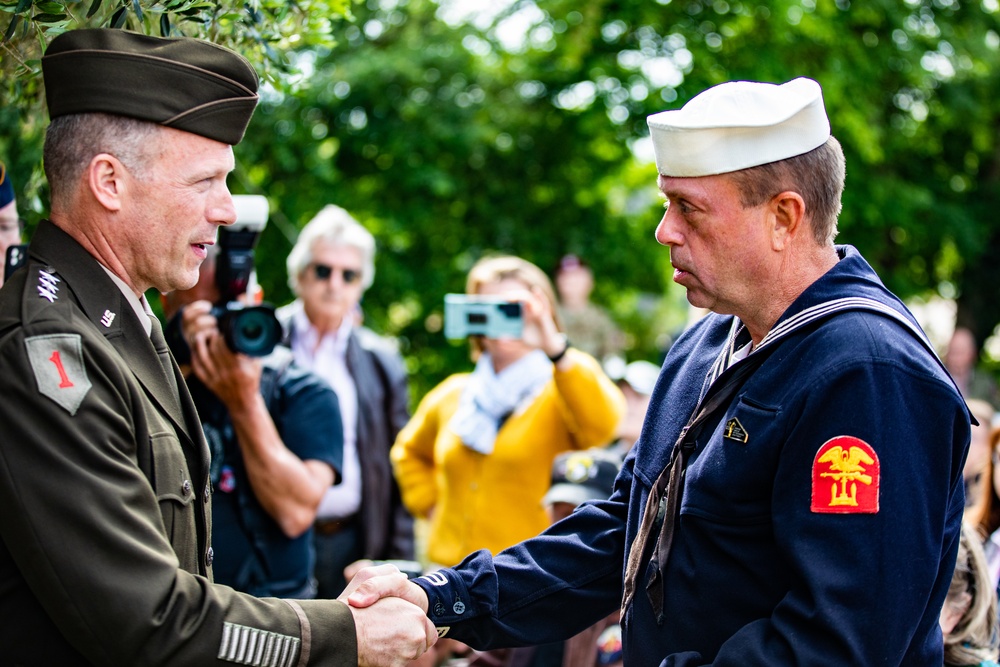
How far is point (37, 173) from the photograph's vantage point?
3.25m

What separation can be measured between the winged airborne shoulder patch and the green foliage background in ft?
18.2

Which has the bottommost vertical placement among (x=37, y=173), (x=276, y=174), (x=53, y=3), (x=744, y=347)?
(x=276, y=174)

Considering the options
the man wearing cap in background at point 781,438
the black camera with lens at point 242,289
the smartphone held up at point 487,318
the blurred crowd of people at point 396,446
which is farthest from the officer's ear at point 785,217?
the smartphone held up at point 487,318

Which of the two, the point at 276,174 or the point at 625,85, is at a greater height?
the point at 625,85

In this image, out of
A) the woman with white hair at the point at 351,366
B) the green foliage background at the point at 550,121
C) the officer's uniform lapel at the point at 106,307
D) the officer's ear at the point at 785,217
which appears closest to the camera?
the officer's uniform lapel at the point at 106,307

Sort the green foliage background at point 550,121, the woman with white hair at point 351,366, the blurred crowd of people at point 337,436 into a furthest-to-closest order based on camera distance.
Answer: the green foliage background at point 550,121 → the woman with white hair at point 351,366 → the blurred crowd of people at point 337,436

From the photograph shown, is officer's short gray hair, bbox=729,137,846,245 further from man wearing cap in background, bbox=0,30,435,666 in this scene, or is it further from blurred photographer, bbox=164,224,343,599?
blurred photographer, bbox=164,224,343,599

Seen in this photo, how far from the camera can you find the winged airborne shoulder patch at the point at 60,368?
1902mm

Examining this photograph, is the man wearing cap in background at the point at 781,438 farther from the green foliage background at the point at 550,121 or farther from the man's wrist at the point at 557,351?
the green foliage background at the point at 550,121

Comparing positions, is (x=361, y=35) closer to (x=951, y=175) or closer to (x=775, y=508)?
(x=951, y=175)

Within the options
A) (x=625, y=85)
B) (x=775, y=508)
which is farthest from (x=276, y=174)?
(x=775, y=508)

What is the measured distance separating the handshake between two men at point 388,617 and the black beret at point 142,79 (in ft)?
3.64

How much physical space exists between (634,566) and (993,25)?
8.40m

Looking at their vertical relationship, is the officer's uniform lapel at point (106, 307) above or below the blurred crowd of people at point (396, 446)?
above
